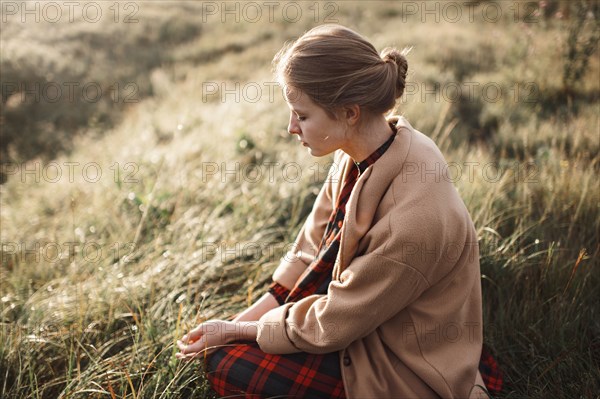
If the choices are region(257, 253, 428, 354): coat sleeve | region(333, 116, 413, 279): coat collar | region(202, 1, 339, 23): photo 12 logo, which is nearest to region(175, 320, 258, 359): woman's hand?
region(257, 253, 428, 354): coat sleeve

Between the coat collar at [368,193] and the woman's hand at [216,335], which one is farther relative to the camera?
the woman's hand at [216,335]

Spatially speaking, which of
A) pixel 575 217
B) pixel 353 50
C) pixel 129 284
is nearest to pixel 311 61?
pixel 353 50

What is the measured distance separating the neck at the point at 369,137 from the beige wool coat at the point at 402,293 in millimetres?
77

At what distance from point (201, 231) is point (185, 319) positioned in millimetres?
941

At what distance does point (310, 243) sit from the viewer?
2.25 metres

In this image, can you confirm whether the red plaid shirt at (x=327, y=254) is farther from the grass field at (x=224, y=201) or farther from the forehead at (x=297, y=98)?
the grass field at (x=224, y=201)

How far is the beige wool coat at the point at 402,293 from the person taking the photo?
1.63m

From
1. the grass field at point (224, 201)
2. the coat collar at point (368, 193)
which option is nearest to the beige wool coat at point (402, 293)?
the coat collar at point (368, 193)

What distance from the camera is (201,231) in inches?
123

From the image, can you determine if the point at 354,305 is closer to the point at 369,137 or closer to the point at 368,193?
the point at 368,193

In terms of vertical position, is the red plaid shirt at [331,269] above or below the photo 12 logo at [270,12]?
below

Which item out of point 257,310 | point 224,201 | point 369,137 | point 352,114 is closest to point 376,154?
point 369,137

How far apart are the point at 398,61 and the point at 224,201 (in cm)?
185

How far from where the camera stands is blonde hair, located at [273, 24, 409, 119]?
1.71 meters
